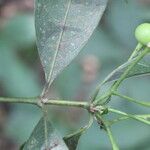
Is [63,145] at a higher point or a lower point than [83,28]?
lower

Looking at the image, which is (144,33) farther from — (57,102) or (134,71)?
(57,102)

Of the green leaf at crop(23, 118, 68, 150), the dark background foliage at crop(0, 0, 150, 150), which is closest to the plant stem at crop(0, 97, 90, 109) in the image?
the green leaf at crop(23, 118, 68, 150)

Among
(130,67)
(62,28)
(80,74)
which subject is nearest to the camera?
(130,67)

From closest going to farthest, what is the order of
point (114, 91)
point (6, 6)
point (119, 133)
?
point (114, 91), point (119, 133), point (6, 6)

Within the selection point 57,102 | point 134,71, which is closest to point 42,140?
point 57,102

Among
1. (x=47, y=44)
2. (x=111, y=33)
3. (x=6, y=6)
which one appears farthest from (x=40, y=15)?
(x=6, y=6)

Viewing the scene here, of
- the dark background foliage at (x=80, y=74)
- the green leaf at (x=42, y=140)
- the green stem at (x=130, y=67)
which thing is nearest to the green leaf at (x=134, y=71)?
the green stem at (x=130, y=67)

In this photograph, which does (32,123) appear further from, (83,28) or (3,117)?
(83,28)

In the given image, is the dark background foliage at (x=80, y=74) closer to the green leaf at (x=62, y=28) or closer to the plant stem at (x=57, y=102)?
the green leaf at (x=62, y=28)
